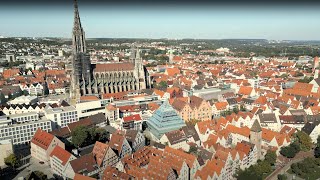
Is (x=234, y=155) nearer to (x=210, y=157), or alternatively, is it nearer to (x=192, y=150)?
(x=210, y=157)

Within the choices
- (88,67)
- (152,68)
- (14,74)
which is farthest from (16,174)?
(152,68)

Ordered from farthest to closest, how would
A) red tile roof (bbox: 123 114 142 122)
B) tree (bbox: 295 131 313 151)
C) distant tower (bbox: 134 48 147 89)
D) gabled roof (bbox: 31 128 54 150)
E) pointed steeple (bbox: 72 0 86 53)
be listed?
distant tower (bbox: 134 48 147 89)
pointed steeple (bbox: 72 0 86 53)
red tile roof (bbox: 123 114 142 122)
tree (bbox: 295 131 313 151)
gabled roof (bbox: 31 128 54 150)

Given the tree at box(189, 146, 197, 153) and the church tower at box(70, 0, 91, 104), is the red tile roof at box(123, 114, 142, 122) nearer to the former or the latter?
the tree at box(189, 146, 197, 153)

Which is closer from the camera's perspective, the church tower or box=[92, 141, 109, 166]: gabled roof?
box=[92, 141, 109, 166]: gabled roof

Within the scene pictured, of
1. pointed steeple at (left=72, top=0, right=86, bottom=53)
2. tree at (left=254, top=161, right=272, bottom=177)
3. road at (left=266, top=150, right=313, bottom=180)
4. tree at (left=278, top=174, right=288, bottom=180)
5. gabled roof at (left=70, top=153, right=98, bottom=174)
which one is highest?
pointed steeple at (left=72, top=0, right=86, bottom=53)

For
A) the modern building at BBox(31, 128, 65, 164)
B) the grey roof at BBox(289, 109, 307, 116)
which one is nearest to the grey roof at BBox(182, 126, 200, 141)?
the modern building at BBox(31, 128, 65, 164)

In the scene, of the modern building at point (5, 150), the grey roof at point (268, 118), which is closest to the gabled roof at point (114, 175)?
the modern building at point (5, 150)
